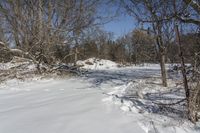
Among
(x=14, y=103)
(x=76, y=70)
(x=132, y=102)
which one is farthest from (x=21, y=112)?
(x=76, y=70)

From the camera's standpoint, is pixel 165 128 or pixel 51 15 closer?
pixel 165 128

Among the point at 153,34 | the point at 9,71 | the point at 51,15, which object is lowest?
the point at 9,71

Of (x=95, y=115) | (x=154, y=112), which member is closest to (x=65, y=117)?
(x=95, y=115)

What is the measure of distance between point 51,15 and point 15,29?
1.83 meters

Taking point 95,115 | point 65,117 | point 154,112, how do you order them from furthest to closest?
point 154,112, point 95,115, point 65,117

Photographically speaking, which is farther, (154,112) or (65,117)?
(154,112)

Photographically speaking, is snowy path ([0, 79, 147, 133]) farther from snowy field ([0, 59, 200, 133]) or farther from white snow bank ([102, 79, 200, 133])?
white snow bank ([102, 79, 200, 133])

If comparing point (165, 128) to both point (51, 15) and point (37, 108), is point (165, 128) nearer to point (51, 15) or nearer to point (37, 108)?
point (37, 108)

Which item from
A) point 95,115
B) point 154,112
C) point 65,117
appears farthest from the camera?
point 154,112

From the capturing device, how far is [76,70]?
13.2 m

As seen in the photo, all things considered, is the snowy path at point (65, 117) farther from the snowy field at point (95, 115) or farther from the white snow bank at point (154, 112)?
the white snow bank at point (154, 112)

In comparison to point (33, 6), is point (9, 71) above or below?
below

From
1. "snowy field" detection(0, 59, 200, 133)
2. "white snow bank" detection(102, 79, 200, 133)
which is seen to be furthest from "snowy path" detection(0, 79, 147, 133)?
"white snow bank" detection(102, 79, 200, 133)

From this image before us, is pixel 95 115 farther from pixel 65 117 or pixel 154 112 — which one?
pixel 154 112
